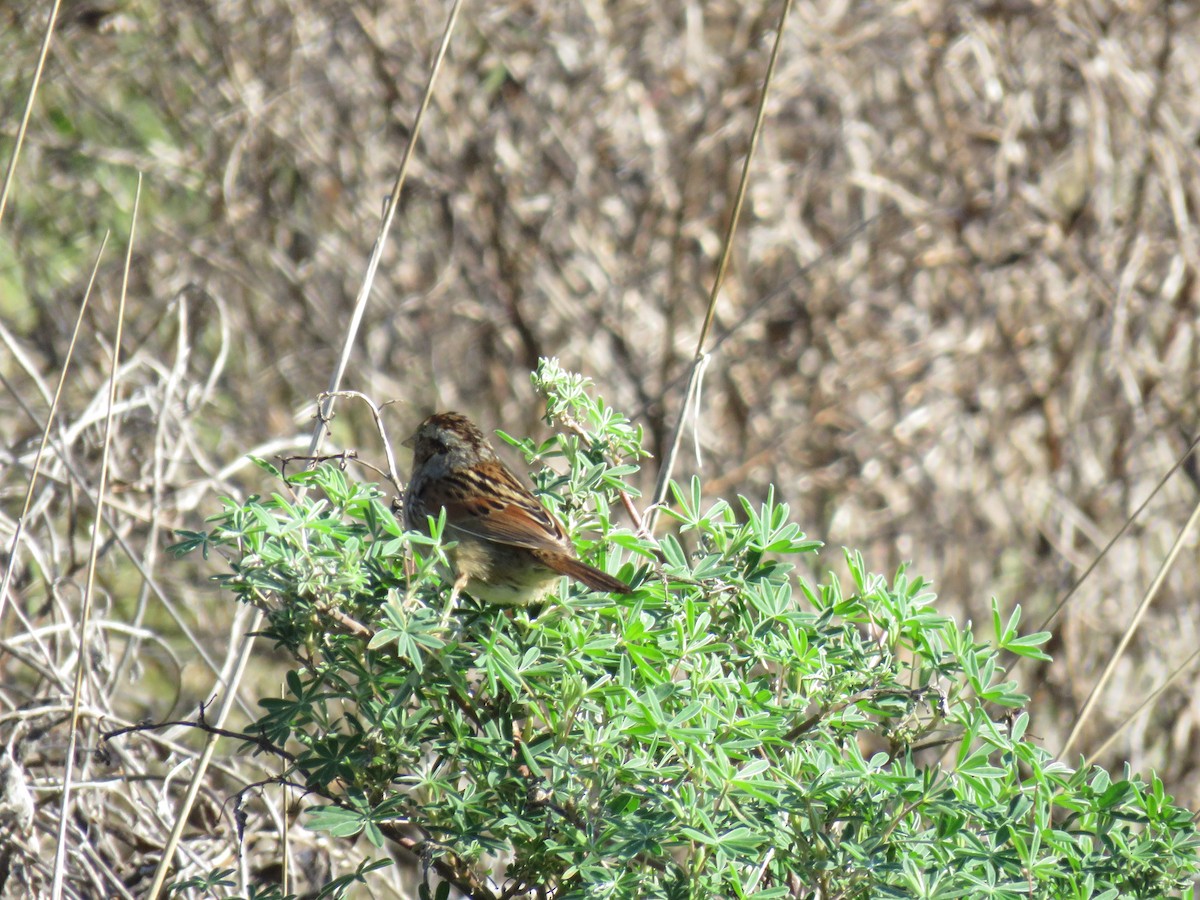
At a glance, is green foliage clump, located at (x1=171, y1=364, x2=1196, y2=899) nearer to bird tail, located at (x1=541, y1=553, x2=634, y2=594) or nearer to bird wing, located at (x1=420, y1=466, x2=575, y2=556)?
bird tail, located at (x1=541, y1=553, x2=634, y2=594)

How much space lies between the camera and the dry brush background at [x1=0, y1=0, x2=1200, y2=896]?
4.87 m

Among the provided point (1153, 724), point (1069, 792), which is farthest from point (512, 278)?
point (1069, 792)

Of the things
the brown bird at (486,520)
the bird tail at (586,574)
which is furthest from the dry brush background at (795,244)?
the bird tail at (586,574)

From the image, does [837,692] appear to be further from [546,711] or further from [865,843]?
[546,711]

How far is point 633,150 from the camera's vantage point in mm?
4934

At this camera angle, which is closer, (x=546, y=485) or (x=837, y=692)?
(x=837, y=692)

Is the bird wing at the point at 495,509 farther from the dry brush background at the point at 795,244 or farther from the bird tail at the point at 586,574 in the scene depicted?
the dry brush background at the point at 795,244

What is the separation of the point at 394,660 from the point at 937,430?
373 cm

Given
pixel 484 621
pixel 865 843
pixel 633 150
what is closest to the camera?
pixel 865 843

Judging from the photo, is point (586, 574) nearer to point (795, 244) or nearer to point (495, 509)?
point (495, 509)

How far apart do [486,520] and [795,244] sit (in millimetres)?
2899

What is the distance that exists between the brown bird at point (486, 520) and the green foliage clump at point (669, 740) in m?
0.15

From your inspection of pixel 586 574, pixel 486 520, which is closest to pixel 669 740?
pixel 586 574

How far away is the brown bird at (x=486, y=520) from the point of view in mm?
1987
